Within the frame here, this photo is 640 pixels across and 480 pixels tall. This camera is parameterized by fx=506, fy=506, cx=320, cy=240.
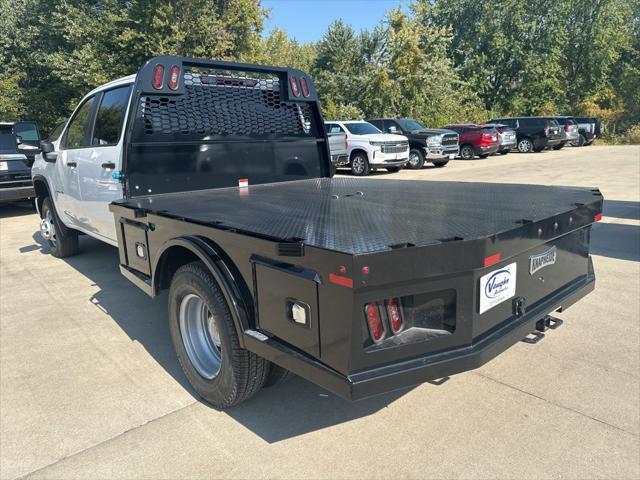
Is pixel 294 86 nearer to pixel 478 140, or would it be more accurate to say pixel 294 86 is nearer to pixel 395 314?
pixel 395 314

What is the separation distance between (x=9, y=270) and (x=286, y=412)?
17.0ft

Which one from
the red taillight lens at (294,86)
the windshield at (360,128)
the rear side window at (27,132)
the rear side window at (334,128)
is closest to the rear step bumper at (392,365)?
the red taillight lens at (294,86)

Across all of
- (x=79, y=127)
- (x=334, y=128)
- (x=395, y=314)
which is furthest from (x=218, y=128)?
(x=334, y=128)

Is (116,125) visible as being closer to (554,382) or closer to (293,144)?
(293,144)

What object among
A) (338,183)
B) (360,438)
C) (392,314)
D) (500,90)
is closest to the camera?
(392,314)

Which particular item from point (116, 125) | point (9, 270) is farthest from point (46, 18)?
point (116, 125)

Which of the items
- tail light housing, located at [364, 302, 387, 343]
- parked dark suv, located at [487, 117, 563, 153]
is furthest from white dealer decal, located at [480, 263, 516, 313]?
parked dark suv, located at [487, 117, 563, 153]

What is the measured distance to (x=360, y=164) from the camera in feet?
56.0

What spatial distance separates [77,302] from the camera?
5.26 meters

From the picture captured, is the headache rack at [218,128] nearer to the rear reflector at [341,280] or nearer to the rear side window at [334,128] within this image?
the rear reflector at [341,280]

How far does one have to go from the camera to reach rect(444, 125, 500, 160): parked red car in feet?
75.6

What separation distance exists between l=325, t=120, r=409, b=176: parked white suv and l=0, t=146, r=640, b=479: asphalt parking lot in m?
12.4

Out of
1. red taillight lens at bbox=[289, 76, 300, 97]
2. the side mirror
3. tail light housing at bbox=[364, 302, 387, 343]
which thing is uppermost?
red taillight lens at bbox=[289, 76, 300, 97]

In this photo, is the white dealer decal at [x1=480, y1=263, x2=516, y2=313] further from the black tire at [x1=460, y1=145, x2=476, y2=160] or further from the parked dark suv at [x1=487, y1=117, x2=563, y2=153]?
the parked dark suv at [x1=487, y1=117, x2=563, y2=153]
